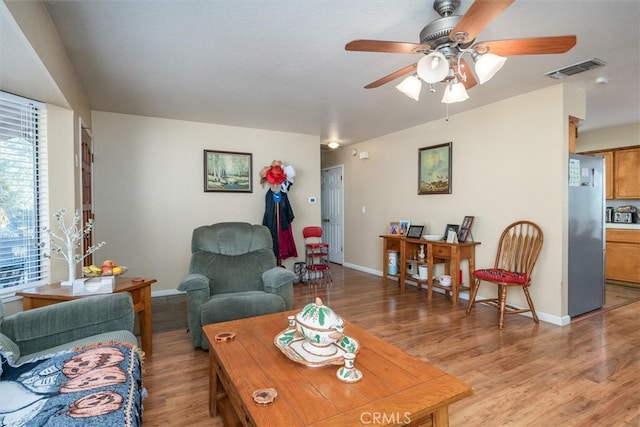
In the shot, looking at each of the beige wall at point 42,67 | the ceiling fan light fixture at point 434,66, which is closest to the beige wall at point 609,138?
the ceiling fan light fixture at point 434,66

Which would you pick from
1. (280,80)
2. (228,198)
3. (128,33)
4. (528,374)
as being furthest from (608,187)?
(128,33)

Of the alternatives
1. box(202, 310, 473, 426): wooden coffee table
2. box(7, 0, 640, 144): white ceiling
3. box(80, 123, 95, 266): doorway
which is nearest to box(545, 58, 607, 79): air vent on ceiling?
box(7, 0, 640, 144): white ceiling

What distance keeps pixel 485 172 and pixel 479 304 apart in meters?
1.53

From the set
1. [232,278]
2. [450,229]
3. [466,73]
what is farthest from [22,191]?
[450,229]

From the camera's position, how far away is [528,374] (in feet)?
→ 7.09

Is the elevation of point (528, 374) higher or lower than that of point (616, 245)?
lower

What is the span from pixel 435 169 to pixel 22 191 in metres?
4.22

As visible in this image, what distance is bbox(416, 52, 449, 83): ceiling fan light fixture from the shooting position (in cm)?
166

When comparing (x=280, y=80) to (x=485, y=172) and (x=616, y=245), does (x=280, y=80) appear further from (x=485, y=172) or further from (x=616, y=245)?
(x=616, y=245)

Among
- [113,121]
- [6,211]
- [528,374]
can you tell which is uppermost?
[113,121]

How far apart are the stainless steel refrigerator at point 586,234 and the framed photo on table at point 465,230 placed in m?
0.96

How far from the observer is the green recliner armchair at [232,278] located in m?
2.45

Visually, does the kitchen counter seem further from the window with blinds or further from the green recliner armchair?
the window with blinds

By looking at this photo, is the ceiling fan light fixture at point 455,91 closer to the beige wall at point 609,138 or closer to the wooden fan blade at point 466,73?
the wooden fan blade at point 466,73
